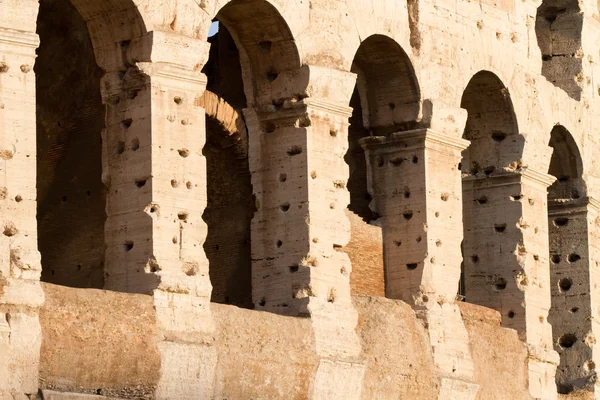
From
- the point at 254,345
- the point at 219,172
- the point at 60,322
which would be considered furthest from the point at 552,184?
the point at 60,322

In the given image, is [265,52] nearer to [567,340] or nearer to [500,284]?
[500,284]

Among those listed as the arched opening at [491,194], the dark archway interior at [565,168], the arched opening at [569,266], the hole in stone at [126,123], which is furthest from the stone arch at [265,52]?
the dark archway interior at [565,168]

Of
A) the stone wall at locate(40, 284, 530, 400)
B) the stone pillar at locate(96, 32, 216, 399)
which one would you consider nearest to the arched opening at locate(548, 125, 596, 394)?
the stone wall at locate(40, 284, 530, 400)

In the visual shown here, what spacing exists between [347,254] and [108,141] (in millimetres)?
2837

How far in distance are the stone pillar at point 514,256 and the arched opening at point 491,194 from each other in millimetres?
10

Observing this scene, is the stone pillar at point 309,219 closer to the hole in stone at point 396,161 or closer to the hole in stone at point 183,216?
the hole in stone at point 396,161

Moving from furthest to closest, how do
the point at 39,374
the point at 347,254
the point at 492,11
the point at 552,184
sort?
the point at 552,184, the point at 492,11, the point at 347,254, the point at 39,374

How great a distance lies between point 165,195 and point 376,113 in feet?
12.3

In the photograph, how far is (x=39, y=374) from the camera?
44.6 feet

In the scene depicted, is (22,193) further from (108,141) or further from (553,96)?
(553,96)

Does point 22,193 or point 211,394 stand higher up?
point 22,193

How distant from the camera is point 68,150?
1758cm

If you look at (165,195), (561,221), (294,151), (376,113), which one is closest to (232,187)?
(376,113)

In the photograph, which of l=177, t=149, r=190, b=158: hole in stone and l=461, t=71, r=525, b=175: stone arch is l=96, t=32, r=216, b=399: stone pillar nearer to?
l=177, t=149, r=190, b=158: hole in stone
